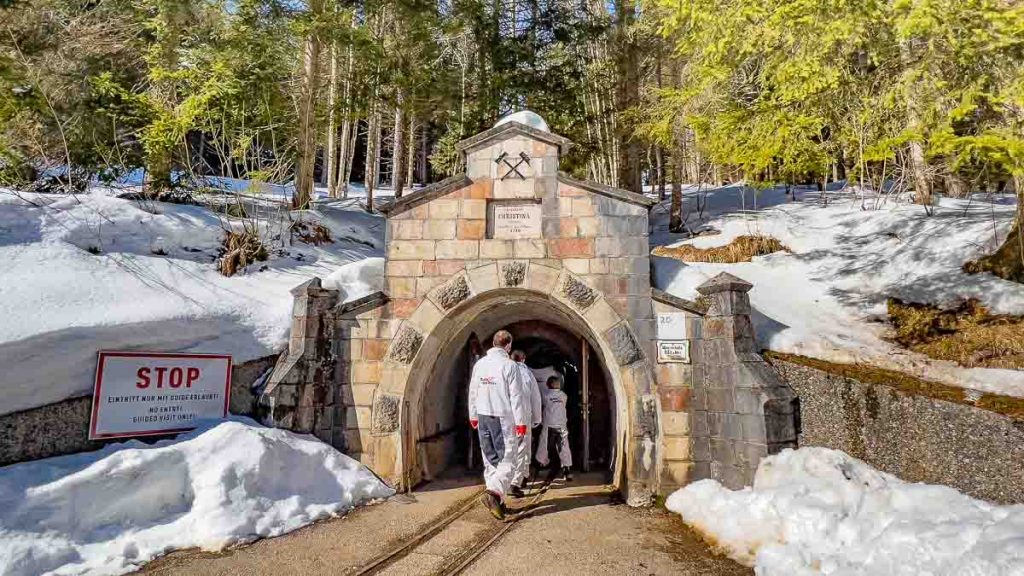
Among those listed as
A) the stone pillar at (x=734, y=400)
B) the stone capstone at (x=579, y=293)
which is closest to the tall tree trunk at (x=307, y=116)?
the stone capstone at (x=579, y=293)

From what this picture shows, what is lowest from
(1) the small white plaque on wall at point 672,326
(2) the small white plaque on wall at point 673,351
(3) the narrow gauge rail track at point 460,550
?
(3) the narrow gauge rail track at point 460,550

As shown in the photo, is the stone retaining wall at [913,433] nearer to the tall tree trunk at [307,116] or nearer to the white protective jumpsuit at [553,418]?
the white protective jumpsuit at [553,418]

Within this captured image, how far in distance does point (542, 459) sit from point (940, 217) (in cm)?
822

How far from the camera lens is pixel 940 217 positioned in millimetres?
9164

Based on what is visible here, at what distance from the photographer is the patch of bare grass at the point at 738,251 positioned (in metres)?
10.1

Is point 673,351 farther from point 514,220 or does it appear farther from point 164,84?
point 164,84

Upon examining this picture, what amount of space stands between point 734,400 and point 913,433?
5.14 ft

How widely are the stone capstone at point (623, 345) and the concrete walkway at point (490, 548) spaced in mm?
1676

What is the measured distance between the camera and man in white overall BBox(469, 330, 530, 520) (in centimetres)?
542

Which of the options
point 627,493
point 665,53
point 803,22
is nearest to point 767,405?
point 627,493

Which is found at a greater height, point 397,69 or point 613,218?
point 397,69

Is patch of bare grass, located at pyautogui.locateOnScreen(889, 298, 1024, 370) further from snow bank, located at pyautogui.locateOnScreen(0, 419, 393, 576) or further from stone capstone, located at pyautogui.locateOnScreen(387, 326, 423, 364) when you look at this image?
snow bank, located at pyautogui.locateOnScreen(0, 419, 393, 576)

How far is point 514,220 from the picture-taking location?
6.56 m

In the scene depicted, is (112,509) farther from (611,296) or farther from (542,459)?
(542,459)
